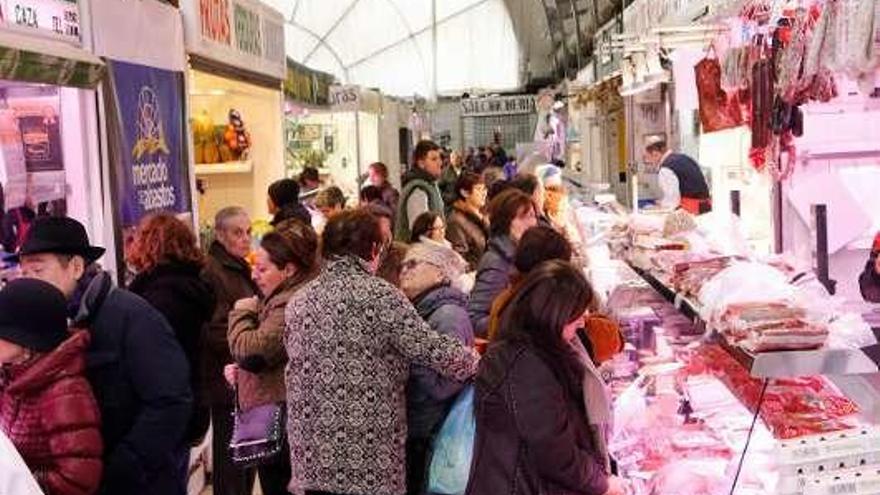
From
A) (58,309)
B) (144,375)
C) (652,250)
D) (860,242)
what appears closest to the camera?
(58,309)

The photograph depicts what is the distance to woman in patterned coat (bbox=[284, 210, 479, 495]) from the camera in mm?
3949

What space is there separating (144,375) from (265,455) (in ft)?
3.66

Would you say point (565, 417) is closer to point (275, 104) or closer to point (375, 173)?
point (275, 104)

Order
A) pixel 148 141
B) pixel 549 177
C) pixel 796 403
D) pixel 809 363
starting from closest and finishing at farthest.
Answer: pixel 809 363
pixel 796 403
pixel 148 141
pixel 549 177

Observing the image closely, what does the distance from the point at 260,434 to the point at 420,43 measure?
30890mm

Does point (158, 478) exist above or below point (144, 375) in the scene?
below

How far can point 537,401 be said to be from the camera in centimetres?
320

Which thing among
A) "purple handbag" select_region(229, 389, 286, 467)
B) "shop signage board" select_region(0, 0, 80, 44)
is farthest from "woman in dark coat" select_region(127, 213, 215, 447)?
"shop signage board" select_region(0, 0, 80, 44)

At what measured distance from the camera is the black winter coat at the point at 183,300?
4.93 m

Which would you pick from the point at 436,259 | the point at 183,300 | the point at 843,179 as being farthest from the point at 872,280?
the point at 183,300

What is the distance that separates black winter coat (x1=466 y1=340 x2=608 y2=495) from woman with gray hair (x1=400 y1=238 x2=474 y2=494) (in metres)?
0.88

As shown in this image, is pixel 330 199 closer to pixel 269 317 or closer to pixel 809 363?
pixel 269 317

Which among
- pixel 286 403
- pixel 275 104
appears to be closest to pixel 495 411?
pixel 286 403

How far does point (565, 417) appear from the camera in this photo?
3.23m
